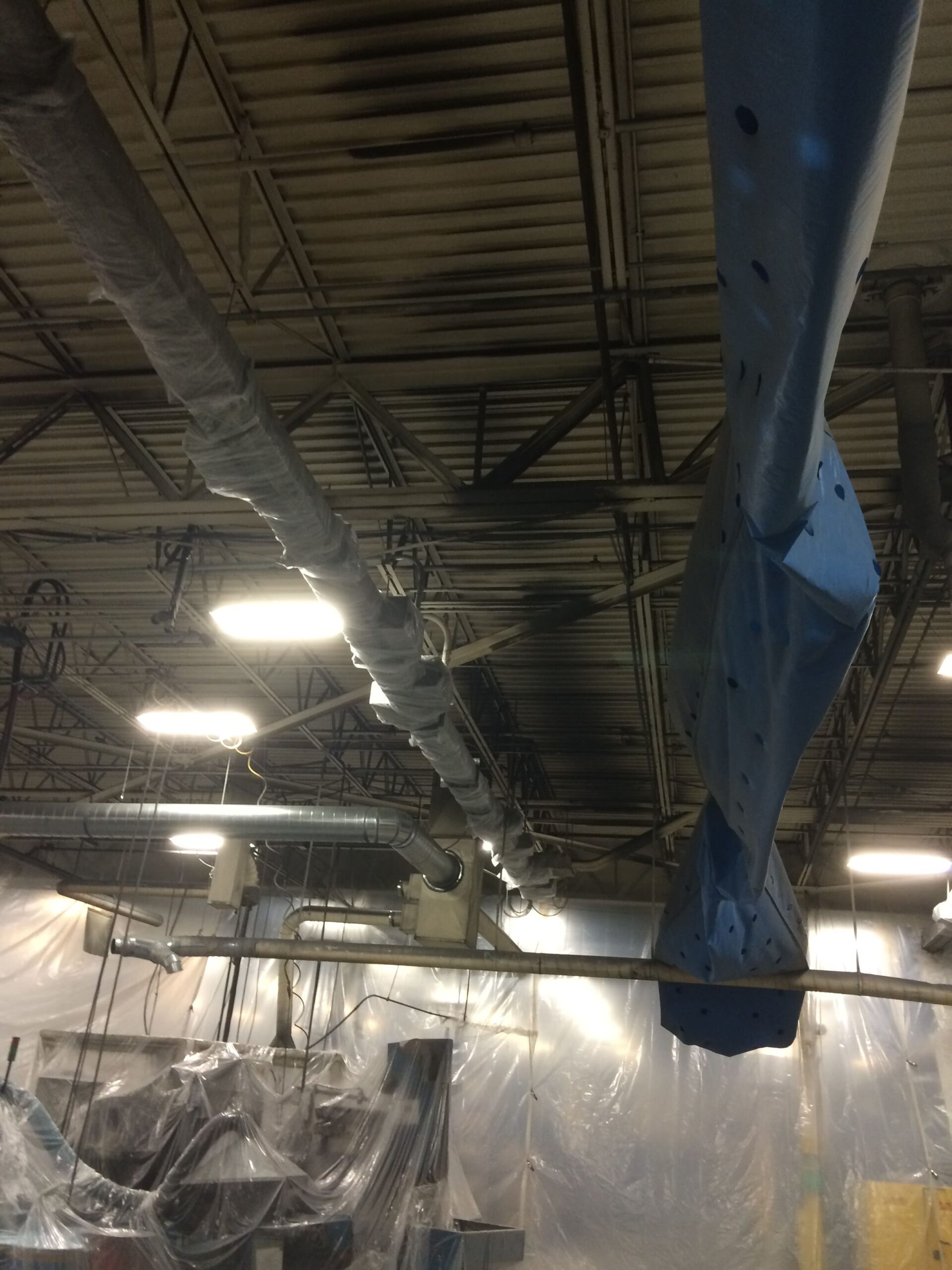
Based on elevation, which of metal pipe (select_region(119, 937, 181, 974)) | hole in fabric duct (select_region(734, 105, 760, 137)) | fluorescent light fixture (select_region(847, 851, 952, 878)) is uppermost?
fluorescent light fixture (select_region(847, 851, 952, 878))

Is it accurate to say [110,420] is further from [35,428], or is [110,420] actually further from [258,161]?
[258,161]

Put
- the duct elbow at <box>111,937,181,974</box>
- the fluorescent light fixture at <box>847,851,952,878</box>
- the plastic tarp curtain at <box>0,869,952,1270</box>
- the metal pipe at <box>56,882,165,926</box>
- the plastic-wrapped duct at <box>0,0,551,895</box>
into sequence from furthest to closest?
the metal pipe at <box>56,882,165,926</box> < the plastic tarp curtain at <box>0,869,952,1270</box> < the duct elbow at <box>111,937,181,974</box> < the fluorescent light fixture at <box>847,851,952,878</box> < the plastic-wrapped duct at <box>0,0,551,895</box>

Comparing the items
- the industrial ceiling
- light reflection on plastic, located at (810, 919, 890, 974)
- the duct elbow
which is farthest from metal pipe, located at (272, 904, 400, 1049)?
light reflection on plastic, located at (810, 919, 890, 974)

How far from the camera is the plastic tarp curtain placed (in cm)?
1027

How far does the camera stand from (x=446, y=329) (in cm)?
454

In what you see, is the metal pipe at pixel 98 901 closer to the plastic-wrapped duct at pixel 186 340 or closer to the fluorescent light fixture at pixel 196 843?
the fluorescent light fixture at pixel 196 843

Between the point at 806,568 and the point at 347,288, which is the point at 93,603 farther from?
the point at 806,568

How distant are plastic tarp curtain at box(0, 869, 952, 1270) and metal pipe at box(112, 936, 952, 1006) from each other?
1640 mm

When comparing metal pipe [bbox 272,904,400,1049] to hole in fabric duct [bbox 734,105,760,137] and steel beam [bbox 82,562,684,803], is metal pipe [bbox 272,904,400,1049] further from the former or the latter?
hole in fabric duct [bbox 734,105,760,137]

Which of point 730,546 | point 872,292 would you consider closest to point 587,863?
point 872,292

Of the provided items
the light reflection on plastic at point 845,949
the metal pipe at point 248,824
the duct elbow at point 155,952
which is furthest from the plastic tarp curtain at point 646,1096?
the metal pipe at point 248,824

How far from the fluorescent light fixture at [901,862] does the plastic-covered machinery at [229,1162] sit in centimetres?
456

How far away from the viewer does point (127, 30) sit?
3.40 metres

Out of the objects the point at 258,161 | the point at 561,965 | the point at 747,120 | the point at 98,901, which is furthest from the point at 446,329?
the point at 98,901
